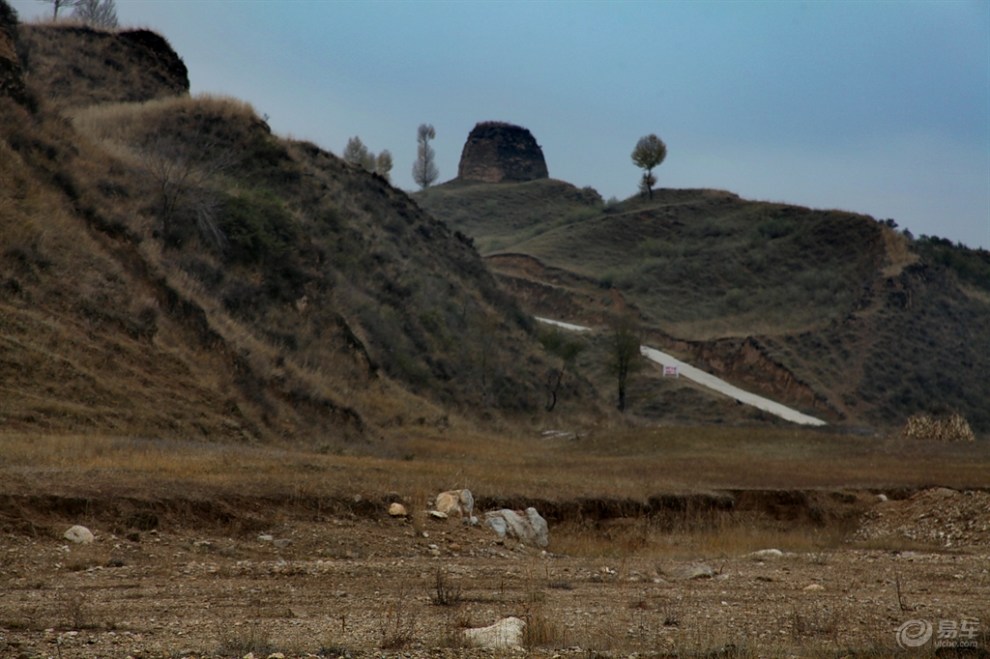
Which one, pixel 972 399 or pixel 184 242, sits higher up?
pixel 184 242

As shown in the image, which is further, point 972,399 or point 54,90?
point 972,399

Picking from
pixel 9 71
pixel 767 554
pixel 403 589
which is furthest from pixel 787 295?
pixel 403 589

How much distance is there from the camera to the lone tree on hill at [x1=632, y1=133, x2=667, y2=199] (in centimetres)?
10269

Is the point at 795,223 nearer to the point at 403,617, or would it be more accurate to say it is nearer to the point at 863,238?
the point at 863,238

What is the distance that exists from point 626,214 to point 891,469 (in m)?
73.6

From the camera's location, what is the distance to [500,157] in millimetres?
135500

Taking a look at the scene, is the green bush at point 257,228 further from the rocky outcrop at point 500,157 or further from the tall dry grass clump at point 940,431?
the rocky outcrop at point 500,157

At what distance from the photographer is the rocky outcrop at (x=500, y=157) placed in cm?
13475

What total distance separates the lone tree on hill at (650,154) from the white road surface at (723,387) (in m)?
41.4

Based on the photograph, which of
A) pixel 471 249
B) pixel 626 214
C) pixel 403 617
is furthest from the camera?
pixel 626 214

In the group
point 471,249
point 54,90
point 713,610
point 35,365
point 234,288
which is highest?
point 54,90

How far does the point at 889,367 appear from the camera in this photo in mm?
61688

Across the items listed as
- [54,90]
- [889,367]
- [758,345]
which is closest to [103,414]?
[54,90]

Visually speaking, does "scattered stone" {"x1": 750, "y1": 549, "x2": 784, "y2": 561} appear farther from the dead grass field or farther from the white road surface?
the white road surface
